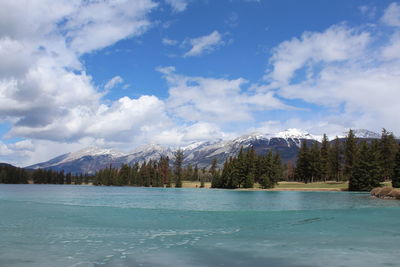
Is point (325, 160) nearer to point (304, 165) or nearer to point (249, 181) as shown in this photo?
point (304, 165)

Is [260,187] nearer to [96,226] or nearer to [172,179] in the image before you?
[172,179]

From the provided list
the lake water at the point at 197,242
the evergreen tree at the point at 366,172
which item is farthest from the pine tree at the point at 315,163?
the lake water at the point at 197,242

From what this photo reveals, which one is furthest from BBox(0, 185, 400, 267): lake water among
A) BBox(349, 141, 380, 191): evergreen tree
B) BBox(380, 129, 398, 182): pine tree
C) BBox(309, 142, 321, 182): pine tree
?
BBox(309, 142, 321, 182): pine tree

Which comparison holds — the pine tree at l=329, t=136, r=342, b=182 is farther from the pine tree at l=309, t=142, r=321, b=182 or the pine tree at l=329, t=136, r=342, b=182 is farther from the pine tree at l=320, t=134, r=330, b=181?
the pine tree at l=309, t=142, r=321, b=182

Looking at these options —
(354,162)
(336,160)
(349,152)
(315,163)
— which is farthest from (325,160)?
(354,162)

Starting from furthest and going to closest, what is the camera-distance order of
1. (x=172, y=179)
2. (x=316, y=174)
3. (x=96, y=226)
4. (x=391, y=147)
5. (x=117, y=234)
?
(x=172, y=179)
(x=316, y=174)
(x=391, y=147)
(x=96, y=226)
(x=117, y=234)

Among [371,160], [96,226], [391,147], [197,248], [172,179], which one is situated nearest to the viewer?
[197,248]

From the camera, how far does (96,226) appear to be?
26609mm

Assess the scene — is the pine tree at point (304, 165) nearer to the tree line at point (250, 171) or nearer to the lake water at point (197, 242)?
the tree line at point (250, 171)

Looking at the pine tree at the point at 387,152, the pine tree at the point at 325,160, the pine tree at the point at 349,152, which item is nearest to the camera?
the pine tree at the point at 387,152

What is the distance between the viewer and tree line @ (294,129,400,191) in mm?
103312

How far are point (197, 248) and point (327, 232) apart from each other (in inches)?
425

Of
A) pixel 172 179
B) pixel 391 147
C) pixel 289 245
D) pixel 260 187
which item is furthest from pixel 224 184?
pixel 289 245

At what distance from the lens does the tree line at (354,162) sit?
339 ft
